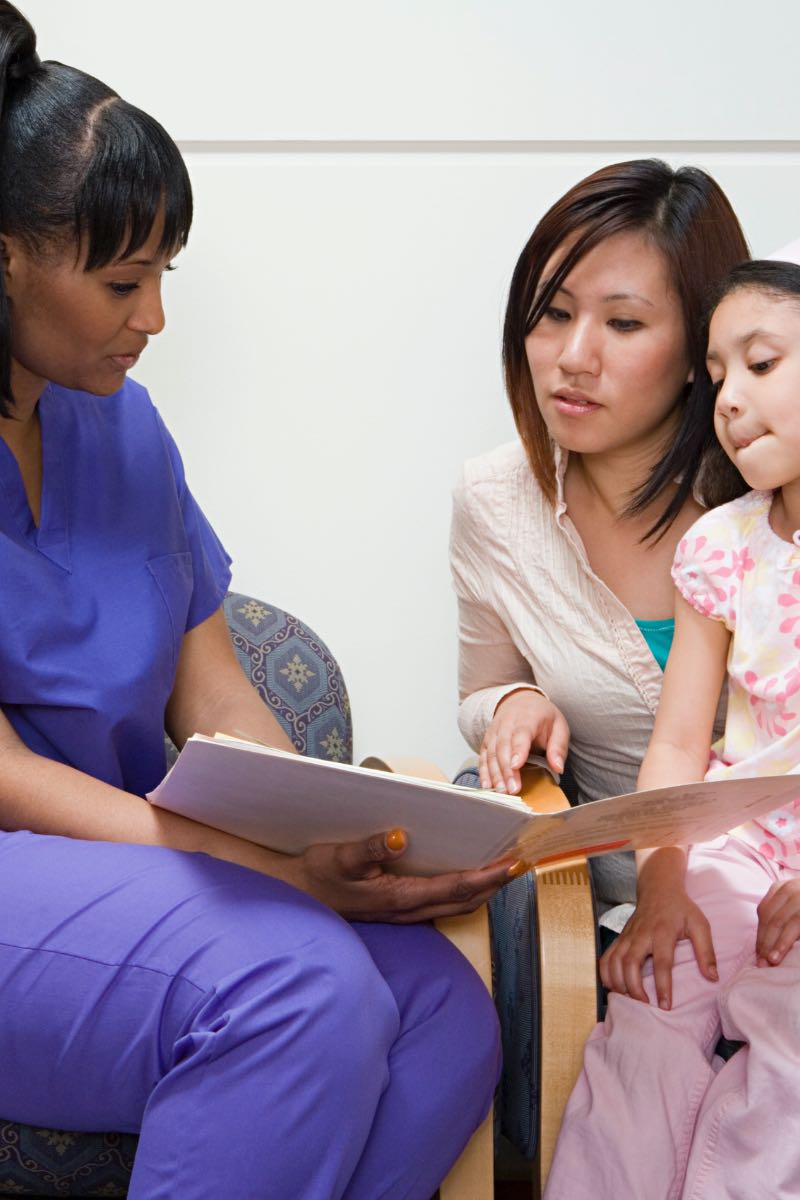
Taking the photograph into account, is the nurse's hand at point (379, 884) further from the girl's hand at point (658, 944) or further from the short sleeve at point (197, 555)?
the short sleeve at point (197, 555)

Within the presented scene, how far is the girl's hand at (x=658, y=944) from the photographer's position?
1.36 metres

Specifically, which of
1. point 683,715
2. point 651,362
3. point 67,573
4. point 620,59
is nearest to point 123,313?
point 67,573

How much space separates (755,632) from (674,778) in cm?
17

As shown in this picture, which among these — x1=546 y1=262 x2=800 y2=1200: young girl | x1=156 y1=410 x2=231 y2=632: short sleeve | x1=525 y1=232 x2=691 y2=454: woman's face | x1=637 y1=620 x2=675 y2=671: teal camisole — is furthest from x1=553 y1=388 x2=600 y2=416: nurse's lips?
x1=156 y1=410 x2=231 y2=632: short sleeve

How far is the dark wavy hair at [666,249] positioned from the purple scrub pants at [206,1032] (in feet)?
2.35

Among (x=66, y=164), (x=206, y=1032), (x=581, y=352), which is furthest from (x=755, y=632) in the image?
(x=66, y=164)

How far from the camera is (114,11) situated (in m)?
1.92

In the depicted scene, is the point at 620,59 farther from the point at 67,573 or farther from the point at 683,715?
the point at 67,573

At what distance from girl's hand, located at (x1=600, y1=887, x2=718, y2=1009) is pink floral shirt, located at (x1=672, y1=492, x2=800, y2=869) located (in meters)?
0.14

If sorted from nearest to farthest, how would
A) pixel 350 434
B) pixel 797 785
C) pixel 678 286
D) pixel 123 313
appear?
1. pixel 797 785
2. pixel 123 313
3. pixel 678 286
4. pixel 350 434

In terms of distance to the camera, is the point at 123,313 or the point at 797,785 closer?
the point at 797,785

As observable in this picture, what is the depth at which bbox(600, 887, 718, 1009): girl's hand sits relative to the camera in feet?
4.46

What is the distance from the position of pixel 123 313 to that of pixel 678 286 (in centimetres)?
64

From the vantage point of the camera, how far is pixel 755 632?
58.4 inches
